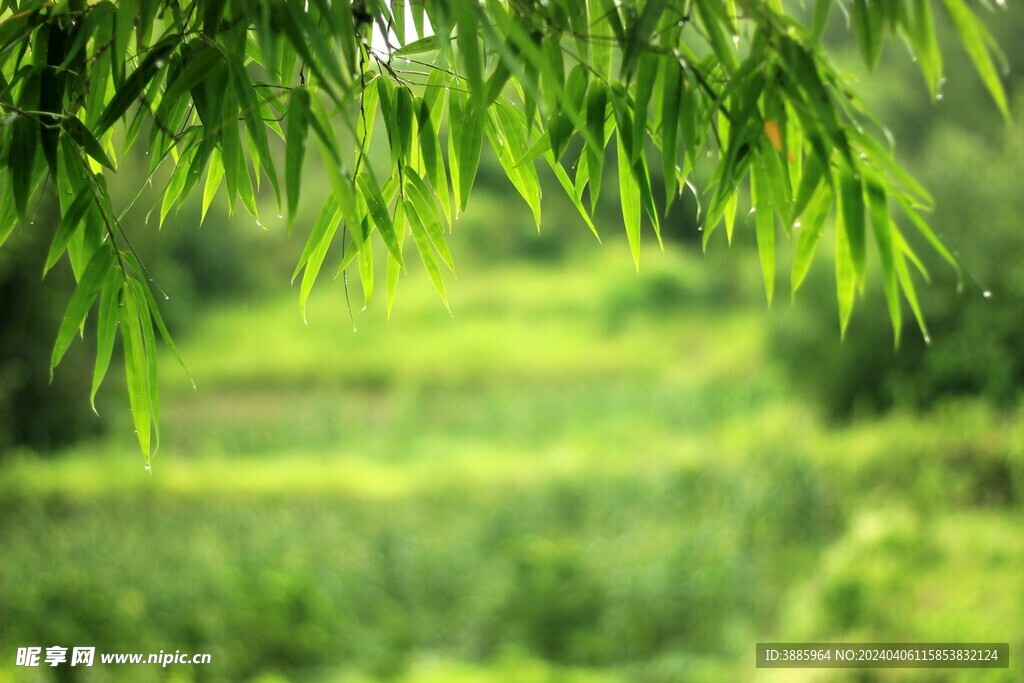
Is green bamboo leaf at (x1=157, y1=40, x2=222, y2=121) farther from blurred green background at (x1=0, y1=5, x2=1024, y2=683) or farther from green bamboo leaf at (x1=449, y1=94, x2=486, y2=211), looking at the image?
blurred green background at (x1=0, y1=5, x2=1024, y2=683)

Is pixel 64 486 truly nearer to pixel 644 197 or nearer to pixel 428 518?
pixel 428 518

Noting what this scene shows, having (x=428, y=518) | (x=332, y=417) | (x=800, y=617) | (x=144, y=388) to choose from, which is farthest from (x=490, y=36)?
(x=332, y=417)

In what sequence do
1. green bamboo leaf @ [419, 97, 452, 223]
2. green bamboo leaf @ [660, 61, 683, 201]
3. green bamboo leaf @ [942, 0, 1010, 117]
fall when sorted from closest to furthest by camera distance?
1. green bamboo leaf @ [942, 0, 1010, 117]
2. green bamboo leaf @ [660, 61, 683, 201]
3. green bamboo leaf @ [419, 97, 452, 223]

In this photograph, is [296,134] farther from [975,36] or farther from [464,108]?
[975,36]

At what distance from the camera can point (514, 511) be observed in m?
3.49

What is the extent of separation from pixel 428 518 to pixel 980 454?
210cm

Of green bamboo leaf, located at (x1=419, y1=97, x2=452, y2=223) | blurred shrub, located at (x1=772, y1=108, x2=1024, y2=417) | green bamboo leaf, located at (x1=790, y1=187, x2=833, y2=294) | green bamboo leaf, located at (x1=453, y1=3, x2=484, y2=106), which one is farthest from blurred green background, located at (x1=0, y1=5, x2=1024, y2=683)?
green bamboo leaf, located at (x1=453, y1=3, x2=484, y2=106)

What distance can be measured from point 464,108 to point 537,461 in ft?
10.2

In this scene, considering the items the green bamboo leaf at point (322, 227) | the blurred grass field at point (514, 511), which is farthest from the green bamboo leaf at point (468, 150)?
the blurred grass field at point (514, 511)

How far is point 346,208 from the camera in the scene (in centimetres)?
56

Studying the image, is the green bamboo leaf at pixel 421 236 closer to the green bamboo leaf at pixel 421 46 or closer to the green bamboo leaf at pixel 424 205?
the green bamboo leaf at pixel 424 205

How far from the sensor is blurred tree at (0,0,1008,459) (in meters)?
0.61

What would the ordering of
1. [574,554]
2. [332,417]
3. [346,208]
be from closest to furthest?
[346,208], [574,554], [332,417]

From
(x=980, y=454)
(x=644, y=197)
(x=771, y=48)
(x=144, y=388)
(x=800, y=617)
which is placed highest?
(x=771, y=48)
